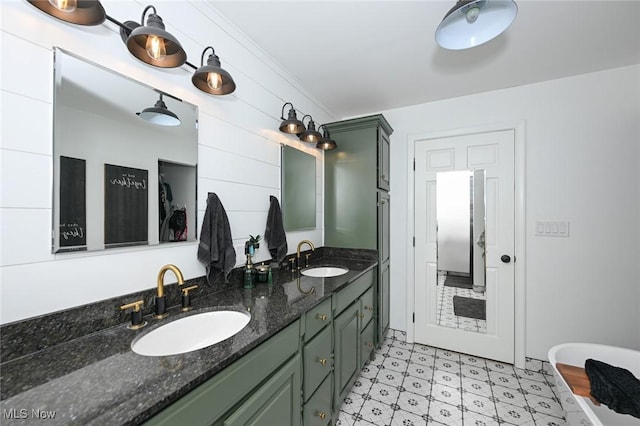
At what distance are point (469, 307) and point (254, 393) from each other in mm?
2389

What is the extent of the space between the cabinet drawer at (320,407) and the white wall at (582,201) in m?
2.03

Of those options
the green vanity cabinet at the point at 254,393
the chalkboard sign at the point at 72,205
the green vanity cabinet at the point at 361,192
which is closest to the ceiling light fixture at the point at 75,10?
the chalkboard sign at the point at 72,205

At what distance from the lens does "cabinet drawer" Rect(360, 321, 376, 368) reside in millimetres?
2010

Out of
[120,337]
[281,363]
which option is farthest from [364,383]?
[120,337]

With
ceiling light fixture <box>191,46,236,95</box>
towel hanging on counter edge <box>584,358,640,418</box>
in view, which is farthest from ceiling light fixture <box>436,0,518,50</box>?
towel hanging on counter edge <box>584,358,640,418</box>

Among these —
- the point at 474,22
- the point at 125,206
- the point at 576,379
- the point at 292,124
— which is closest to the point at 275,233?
the point at 292,124

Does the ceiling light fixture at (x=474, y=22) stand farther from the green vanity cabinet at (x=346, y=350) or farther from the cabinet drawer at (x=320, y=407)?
the cabinet drawer at (x=320, y=407)

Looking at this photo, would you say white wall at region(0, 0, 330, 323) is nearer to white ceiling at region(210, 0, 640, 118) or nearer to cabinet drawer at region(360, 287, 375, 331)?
white ceiling at region(210, 0, 640, 118)

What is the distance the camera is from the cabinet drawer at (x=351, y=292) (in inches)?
62.6

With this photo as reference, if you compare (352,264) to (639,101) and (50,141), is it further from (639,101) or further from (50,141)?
(639,101)

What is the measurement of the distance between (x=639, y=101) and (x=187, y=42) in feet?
10.9

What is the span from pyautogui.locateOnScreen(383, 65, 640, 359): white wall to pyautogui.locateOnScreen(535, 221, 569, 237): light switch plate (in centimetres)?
4

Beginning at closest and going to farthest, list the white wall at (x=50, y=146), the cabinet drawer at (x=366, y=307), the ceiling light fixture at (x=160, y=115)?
1. the white wall at (x=50, y=146)
2. the ceiling light fixture at (x=160, y=115)
3. the cabinet drawer at (x=366, y=307)

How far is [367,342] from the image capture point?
213 cm
